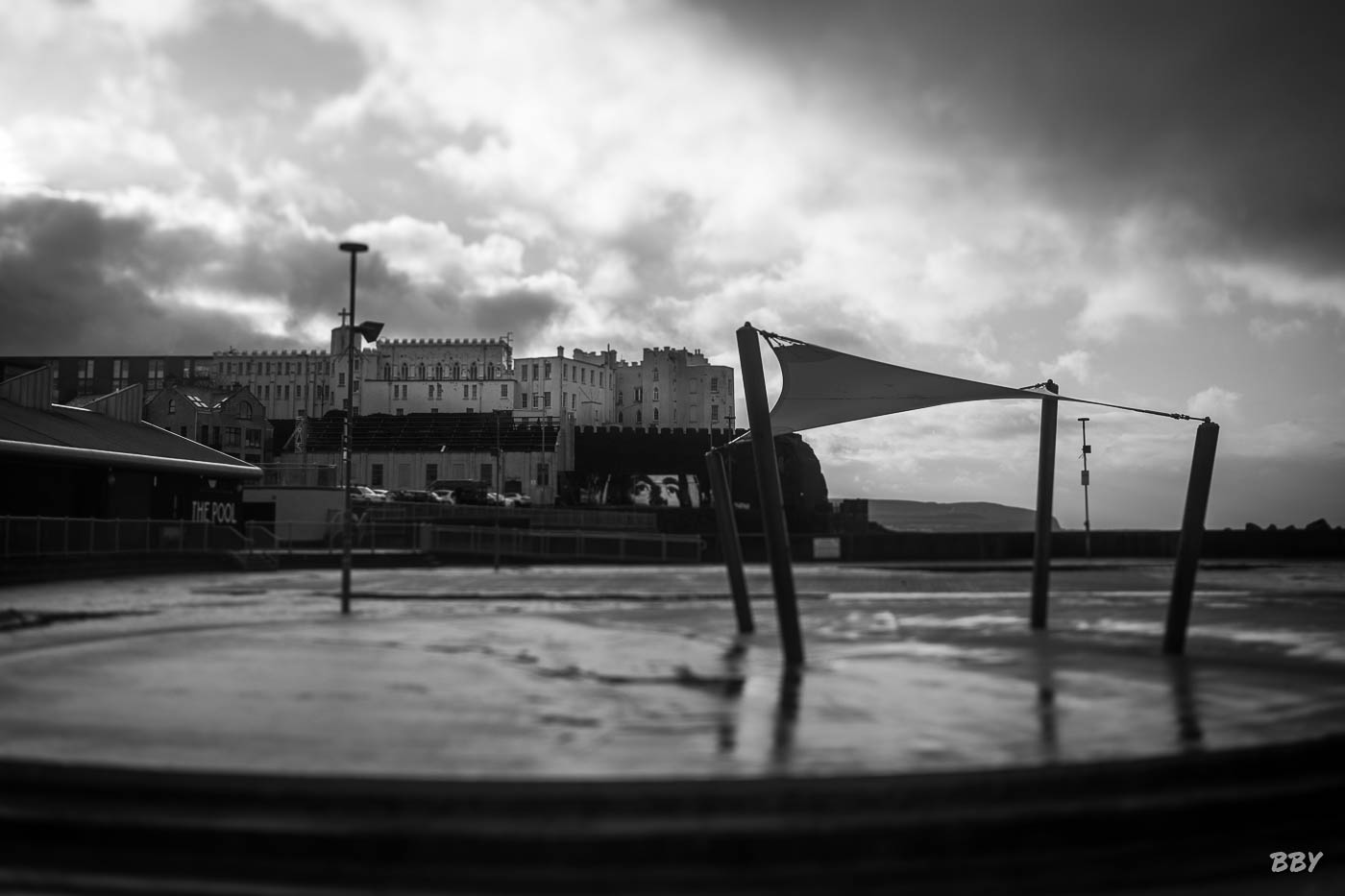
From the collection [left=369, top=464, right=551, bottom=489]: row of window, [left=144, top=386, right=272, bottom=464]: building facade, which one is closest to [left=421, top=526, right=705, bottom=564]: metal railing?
[left=369, top=464, right=551, bottom=489]: row of window

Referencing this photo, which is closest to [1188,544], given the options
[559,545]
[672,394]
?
[559,545]

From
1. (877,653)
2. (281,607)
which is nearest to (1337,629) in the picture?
(877,653)

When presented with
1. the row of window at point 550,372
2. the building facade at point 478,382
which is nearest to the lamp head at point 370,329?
the building facade at point 478,382

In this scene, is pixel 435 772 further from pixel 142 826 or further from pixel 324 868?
pixel 142 826

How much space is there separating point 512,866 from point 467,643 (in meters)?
8.91

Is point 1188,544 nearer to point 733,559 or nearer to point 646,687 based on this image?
point 733,559

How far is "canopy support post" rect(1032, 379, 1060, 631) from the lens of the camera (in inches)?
603

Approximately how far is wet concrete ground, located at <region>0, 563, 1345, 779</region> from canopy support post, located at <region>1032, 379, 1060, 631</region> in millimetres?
441

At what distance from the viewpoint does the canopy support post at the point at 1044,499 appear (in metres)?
15.3

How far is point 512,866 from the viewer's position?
16.6 feet

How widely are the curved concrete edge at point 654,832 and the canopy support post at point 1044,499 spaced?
9.54 m

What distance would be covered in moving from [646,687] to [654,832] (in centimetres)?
478

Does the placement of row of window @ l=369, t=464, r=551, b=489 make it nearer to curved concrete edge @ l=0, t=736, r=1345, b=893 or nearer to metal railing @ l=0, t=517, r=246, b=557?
metal railing @ l=0, t=517, r=246, b=557

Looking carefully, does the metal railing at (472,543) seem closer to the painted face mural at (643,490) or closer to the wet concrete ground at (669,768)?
the wet concrete ground at (669,768)
